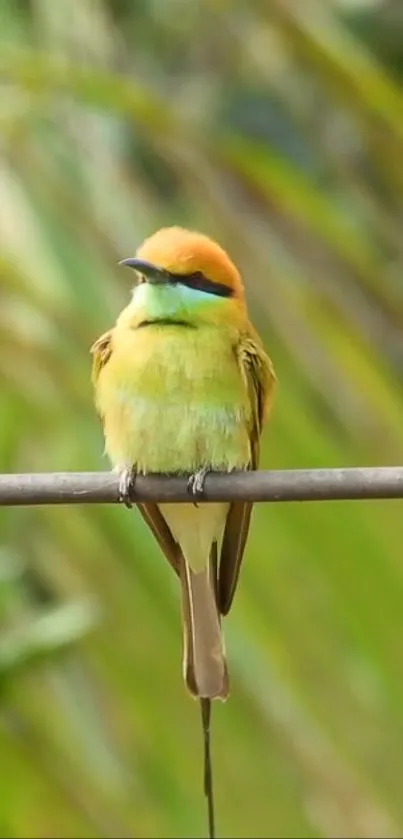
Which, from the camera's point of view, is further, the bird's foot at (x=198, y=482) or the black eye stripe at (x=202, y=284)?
the black eye stripe at (x=202, y=284)

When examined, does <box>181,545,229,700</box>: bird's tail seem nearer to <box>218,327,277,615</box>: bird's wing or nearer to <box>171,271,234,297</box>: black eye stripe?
<box>218,327,277,615</box>: bird's wing

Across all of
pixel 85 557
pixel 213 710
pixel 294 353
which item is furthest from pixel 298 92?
pixel 213 710

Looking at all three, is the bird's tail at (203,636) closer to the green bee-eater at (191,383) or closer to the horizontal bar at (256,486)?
the green bee-eater at (191,383)

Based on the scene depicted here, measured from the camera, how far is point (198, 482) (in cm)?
97

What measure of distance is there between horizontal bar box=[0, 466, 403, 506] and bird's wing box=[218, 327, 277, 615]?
306 mm

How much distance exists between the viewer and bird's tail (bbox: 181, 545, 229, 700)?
3.57ft

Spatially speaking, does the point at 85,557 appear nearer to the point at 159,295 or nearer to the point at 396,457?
the point at 396,457

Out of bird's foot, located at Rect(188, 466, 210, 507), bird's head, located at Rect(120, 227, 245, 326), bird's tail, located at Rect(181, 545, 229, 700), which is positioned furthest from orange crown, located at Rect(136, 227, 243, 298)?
bird's tail, located at Rect(181, 545, 229, 700)

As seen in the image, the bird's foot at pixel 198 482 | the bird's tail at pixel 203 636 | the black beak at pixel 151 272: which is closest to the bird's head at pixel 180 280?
the black beak at pixel 151 272

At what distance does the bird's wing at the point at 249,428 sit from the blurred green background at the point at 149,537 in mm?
93

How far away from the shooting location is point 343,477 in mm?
718

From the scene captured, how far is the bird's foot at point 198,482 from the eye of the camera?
889 millimetres

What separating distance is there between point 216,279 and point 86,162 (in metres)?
0.54

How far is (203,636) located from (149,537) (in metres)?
0.24
